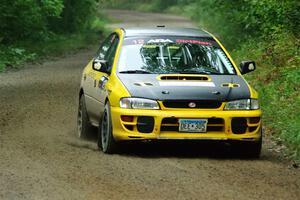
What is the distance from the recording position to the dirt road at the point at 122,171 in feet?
26.3

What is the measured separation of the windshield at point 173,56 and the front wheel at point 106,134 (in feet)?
2.20

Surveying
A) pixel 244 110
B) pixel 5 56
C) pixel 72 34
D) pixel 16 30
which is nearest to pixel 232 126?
pixel 244 110

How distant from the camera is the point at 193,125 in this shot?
9.96 metres

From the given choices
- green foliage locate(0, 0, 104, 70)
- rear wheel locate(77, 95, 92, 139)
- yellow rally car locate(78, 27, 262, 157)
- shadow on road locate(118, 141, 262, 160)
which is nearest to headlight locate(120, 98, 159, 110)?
yellow rally car locate(78, 27, 262, 157)

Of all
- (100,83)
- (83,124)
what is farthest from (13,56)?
(100,83)

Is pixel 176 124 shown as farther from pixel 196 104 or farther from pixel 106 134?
pixel 106 134

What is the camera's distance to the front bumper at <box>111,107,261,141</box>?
9930 mm

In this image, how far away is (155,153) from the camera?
34.7 ft

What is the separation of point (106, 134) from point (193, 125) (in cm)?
122

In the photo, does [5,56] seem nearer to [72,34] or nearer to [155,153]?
[72,34]

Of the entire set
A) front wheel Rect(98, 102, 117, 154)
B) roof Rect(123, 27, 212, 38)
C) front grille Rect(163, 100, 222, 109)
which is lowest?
front wheel Rect(98, 102, 117, 154)

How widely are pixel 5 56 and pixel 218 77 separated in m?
16.2

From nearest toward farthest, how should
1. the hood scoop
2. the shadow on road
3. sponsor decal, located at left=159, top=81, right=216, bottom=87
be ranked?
sponsor decal, located at left=159, top=81, right=216, bottom=87 < the shadow on road < the hood scoop

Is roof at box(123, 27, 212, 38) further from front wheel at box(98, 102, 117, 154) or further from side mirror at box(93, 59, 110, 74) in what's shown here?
front wheel at box(98, 102, 117, 154)
